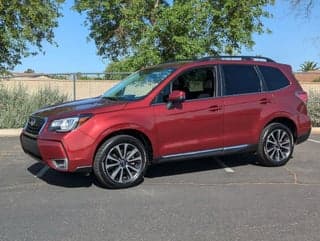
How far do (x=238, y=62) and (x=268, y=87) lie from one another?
66 cm

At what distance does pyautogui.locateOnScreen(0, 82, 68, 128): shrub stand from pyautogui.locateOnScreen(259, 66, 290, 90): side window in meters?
8.40

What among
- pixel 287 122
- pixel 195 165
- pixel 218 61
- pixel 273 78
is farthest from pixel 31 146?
pixel 287 122

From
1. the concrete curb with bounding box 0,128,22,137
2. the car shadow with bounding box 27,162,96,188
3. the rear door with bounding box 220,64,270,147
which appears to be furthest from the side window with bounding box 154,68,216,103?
the concrete curb with bounding box 0,128,22,137

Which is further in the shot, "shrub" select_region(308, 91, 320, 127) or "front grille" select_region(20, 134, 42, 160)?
"shrub" select_region(308, 91, 320, 127)

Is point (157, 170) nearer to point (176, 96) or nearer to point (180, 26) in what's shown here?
point (176, 96)

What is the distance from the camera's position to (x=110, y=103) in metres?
8.02

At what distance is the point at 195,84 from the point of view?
8523 mm

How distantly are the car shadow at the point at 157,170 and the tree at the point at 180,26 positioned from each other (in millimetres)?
11122

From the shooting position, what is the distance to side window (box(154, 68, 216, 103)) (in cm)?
827

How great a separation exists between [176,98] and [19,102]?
9.05 m

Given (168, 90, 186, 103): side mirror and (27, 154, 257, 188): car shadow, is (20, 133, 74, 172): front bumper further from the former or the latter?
(168, 90, 186, 103): side mirror

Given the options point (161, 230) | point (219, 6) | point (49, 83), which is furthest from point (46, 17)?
point (161, 230)

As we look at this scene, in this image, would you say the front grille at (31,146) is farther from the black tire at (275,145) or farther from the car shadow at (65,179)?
the black tire at (275,145)

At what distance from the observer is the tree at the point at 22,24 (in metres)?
20.6
